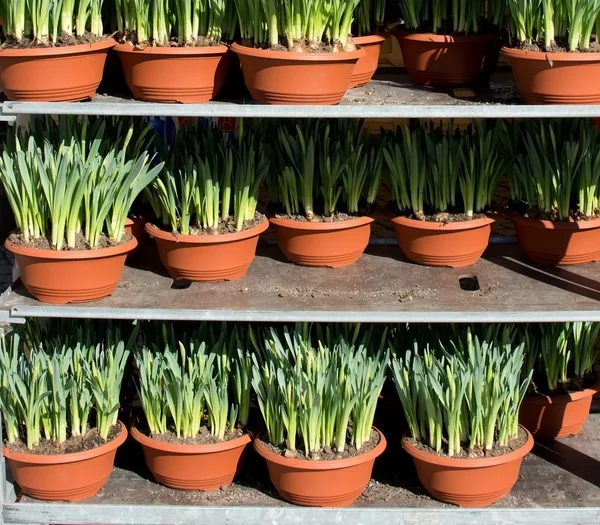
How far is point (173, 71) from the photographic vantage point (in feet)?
8.62

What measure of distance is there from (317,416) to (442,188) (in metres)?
0.70

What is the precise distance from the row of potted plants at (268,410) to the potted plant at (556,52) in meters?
0.67

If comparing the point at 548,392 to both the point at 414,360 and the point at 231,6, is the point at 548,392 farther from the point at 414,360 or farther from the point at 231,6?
the point at 231,6

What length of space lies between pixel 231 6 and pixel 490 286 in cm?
97

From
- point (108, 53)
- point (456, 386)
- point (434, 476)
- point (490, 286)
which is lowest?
point (434, 476)

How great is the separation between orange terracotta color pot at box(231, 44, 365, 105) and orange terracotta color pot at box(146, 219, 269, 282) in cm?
39

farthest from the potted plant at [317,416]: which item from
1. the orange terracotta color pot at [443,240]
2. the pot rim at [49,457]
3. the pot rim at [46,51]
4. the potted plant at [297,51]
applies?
the pot rim at [46,51]

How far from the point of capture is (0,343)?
284cm

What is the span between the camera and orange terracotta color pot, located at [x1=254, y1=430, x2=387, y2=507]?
276 cm

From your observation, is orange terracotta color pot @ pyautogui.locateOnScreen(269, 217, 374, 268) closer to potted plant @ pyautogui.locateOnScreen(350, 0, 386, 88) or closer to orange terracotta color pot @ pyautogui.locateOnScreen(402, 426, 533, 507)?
potted plant @ pyautogui.locateOnScreen(350, 0, 386, 88)

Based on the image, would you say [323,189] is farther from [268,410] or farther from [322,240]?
[268,410]

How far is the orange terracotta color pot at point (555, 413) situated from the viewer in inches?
123

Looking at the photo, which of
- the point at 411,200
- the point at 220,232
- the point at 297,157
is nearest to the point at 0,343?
the point at 220,232

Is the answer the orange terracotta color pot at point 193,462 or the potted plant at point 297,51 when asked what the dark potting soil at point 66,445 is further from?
the potted plant at point 297,51
